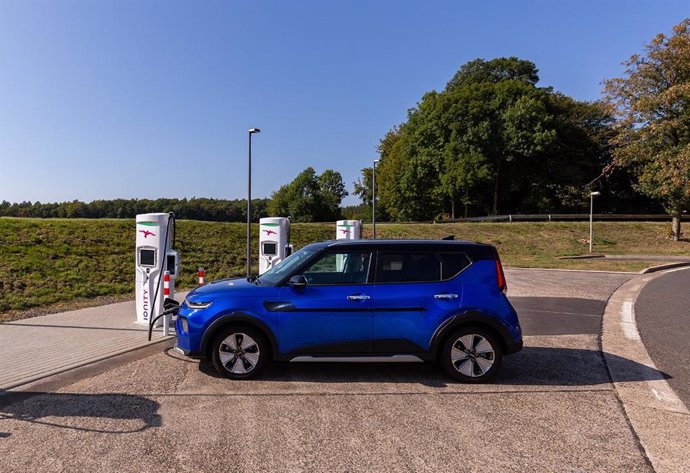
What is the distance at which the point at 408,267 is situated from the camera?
5.42 m

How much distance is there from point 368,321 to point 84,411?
2.83 metres

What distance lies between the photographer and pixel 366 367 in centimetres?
580

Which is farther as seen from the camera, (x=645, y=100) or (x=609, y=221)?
(x=609, y=221)

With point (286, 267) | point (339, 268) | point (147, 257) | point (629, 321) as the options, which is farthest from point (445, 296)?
point (629, 321)

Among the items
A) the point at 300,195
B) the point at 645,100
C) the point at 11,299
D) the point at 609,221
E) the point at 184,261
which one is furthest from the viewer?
the point at 300,195

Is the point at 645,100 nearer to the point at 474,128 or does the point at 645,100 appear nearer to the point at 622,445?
the point at 474,128

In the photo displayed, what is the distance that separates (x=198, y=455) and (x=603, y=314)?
29.3 feet

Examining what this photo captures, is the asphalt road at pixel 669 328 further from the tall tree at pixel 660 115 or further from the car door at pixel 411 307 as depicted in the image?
the tall tree at pixel 660 115

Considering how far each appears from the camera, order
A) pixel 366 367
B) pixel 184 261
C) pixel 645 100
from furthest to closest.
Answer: pixel 645 100 → pixel 184 261 → pixel 366 367

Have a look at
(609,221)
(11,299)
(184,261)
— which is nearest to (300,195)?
(609,221)

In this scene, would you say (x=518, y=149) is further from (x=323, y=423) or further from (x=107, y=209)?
(x=323, y=423)

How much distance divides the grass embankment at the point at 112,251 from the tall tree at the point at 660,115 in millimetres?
4849

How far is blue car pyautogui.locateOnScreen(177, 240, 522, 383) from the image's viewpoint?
17.1 feet

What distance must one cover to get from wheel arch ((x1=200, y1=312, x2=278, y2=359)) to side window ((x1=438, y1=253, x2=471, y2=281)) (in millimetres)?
2020
